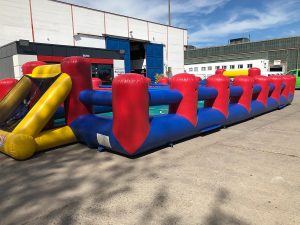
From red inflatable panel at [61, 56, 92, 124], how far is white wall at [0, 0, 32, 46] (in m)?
15.3

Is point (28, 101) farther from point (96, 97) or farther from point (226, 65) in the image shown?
point (226, 65)

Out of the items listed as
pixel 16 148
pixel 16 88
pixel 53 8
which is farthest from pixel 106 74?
pixel 16 148

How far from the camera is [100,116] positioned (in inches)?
195

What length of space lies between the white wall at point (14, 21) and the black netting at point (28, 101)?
14.9 meters

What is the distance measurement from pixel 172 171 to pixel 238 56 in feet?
156

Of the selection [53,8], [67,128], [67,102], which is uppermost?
[53,8]

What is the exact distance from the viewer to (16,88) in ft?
16.4

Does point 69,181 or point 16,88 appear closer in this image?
point 69,181

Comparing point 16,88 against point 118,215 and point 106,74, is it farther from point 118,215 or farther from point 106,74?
point 106,74

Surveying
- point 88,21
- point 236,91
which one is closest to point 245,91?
point 236,91

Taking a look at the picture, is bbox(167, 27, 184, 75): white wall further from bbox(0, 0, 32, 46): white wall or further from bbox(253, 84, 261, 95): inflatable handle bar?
bbox(253, 84, 261, 95): inflatable handle bar

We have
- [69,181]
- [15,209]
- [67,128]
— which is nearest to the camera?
[15,209]

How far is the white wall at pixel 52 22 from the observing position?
1867cm

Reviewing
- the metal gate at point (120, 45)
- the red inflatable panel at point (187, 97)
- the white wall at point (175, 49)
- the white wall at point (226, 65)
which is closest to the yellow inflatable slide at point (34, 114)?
the red inflatable panel at point (187, 97)
